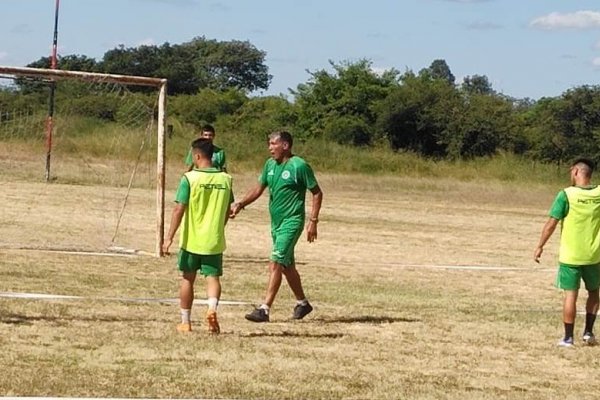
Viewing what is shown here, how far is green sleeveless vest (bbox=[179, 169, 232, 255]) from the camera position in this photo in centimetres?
1172

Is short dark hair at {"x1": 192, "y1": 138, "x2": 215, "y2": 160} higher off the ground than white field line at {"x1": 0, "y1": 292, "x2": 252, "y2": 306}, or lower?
higher

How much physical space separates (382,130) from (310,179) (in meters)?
48.4

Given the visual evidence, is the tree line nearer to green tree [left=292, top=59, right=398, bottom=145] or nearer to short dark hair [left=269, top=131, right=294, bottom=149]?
green tree [left=292, top=59, right=398, bottom=145]

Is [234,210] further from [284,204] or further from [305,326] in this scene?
[305,326]

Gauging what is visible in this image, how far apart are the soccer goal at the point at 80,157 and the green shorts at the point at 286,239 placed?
252 inches

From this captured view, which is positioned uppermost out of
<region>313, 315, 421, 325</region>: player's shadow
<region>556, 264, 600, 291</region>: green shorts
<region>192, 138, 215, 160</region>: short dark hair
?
<region>192, 138, 215, 160</region>: short dark hair

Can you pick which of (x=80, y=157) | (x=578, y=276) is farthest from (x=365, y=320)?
(x=80, y=157)

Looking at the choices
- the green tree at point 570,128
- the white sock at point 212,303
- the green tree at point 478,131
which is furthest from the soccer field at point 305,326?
the green tree at point 570,128

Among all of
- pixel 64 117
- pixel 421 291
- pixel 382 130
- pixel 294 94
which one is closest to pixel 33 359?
pixel 421 291

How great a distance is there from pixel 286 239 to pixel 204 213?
1330mm

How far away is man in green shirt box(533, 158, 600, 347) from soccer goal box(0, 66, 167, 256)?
8.20m

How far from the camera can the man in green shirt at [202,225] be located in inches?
461

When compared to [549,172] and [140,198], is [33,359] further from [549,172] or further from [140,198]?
[549,172]

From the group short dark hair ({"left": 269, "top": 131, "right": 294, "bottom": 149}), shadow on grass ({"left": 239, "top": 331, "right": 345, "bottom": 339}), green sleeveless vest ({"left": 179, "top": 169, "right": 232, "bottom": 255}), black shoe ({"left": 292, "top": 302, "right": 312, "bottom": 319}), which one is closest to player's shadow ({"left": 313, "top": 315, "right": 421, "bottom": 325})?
black shoe ({"left": 292, "top": 302, "right": 312, "bottom": 319})
